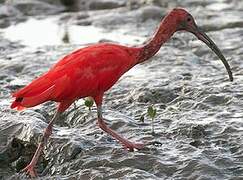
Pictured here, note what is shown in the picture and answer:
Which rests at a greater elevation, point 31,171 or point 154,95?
point 31,171

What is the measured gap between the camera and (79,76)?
601 cm

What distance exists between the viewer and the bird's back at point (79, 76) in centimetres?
587

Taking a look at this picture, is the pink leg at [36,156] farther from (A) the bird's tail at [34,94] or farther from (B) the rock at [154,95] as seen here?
(B) the rock at [154,95]

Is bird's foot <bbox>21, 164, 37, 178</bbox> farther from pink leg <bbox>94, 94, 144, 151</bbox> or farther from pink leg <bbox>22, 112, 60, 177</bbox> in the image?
pink leg <bbox>94, 94, 144, 151</bbox>

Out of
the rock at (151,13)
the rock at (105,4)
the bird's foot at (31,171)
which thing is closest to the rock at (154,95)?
the bird's foot at (31,171)

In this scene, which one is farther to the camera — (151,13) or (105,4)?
(105,4)

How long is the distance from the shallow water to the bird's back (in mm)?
651

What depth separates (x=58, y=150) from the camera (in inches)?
252

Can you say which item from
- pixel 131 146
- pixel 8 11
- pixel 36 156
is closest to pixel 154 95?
pixel 131 146

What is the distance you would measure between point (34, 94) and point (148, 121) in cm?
178

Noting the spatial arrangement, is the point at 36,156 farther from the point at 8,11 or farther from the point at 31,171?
the point at 8,11

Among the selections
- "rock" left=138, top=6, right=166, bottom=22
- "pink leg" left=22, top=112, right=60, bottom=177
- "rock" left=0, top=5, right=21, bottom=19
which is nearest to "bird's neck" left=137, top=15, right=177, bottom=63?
"pink leg" left=22, top=112, right=60, bottom=177

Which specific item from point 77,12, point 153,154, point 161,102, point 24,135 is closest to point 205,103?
point 161,102

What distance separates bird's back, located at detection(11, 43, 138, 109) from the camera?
19.2 feet
